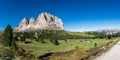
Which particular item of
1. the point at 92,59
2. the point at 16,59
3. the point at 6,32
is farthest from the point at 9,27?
the point at 16,59

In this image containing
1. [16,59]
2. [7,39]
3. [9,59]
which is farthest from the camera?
[7,39]

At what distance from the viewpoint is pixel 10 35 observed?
4441 inches

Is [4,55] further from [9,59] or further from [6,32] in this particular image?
[6,32]

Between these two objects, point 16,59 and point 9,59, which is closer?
point 9,59

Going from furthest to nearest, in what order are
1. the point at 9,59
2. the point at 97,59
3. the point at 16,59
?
the point at 97,59 < the point at 16,59 < the point at 9,59

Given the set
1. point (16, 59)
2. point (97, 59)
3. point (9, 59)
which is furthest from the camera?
point (97, 59)

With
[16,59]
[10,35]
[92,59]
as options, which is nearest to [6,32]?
[10,35]

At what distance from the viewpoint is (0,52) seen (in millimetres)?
12609

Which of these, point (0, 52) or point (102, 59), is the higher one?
point (0, 52)

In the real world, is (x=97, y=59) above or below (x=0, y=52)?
below

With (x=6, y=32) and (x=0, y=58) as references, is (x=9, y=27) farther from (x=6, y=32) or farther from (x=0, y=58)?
(x=0, y=58)

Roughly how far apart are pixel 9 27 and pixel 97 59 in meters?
96.4

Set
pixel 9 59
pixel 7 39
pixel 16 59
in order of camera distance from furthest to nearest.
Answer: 1. pixel 7 39
2. pixel 16 59
3. pixel 9 59

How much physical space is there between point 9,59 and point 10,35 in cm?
10322
